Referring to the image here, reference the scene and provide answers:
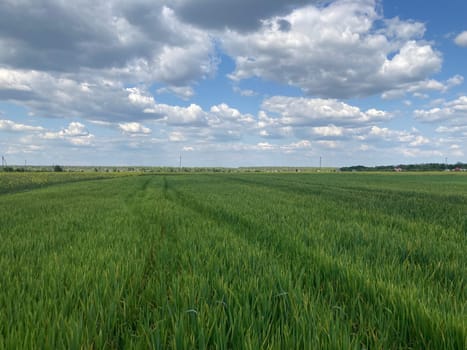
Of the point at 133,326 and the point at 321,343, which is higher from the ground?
the point at 321,343

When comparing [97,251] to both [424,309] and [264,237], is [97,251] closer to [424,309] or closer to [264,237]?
[264,237]

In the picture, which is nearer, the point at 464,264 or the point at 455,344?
the point at 455,344

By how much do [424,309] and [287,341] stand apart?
1315mm

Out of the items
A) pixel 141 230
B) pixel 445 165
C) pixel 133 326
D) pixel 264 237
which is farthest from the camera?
pixel 445 165

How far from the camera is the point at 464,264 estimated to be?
3578 millimetres

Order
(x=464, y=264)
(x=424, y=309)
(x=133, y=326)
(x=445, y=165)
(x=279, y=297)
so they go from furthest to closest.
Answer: (x=445, y=165) < (x=464, y=264) < (x=279, y=297) < (x=133, y=326) < (x=424, y=309)

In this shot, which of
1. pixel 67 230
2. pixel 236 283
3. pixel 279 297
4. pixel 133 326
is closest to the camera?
pixel 133 326

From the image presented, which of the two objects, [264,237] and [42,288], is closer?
[42,288]

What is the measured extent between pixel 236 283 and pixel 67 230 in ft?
17.7

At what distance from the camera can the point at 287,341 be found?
1858mm

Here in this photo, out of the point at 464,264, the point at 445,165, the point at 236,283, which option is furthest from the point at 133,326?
the point at 445,165

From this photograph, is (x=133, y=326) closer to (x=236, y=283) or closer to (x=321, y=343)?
(x=236, y=283)

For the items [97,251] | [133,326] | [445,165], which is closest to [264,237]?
[97,251]

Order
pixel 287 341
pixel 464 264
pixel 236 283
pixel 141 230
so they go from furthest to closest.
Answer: pixel 141 230 < pixel 464 264 < pixel 236 283 < pixel 287 341
